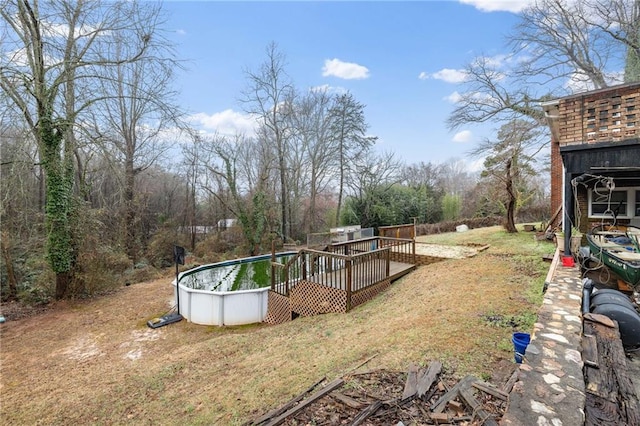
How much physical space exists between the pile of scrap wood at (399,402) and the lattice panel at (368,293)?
3114 millimetres

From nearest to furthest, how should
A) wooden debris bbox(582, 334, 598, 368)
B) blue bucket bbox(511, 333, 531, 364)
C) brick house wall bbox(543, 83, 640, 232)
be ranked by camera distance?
wooden debris bbox(582, 334, 598, 368)
blue bucket bbox(511, 333, 531, 364)
brick house wall bbox(543, 83, 640, 232)

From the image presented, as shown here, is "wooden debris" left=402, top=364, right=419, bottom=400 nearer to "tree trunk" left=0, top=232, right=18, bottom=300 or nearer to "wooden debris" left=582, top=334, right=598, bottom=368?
"wooden debris" left=582, top=334, right=598, bottom=368


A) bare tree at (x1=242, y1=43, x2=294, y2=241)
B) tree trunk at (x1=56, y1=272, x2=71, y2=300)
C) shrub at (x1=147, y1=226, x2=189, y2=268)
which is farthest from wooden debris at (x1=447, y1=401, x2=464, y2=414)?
bare tree at (x1=242, y1=43, x2=294, y2=241)

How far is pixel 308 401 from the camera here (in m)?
2.51

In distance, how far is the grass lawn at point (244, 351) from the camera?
3.10 metres

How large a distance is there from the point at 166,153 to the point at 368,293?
42.6 ft

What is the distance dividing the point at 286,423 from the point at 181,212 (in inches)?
601

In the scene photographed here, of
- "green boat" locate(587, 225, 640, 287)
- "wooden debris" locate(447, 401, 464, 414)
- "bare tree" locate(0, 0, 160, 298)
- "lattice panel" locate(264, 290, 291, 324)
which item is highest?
"bare tree" locate(0, 0, 160, 298)

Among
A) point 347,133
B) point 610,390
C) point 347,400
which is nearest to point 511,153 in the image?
point 347,133

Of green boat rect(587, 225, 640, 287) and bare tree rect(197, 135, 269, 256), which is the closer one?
green boat rect(587, 225, 640, 287)

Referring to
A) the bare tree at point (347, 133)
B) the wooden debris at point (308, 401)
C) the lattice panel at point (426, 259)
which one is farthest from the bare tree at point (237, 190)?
the wooden debris at point (308, 401)

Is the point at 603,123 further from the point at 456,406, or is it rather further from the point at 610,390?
the point at 456,406

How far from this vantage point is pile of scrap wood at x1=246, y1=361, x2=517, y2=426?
84.6 inches

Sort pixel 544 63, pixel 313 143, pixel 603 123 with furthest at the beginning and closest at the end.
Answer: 1. pixel 313 143
2. pixel 544 63
3. pixel 603 123
